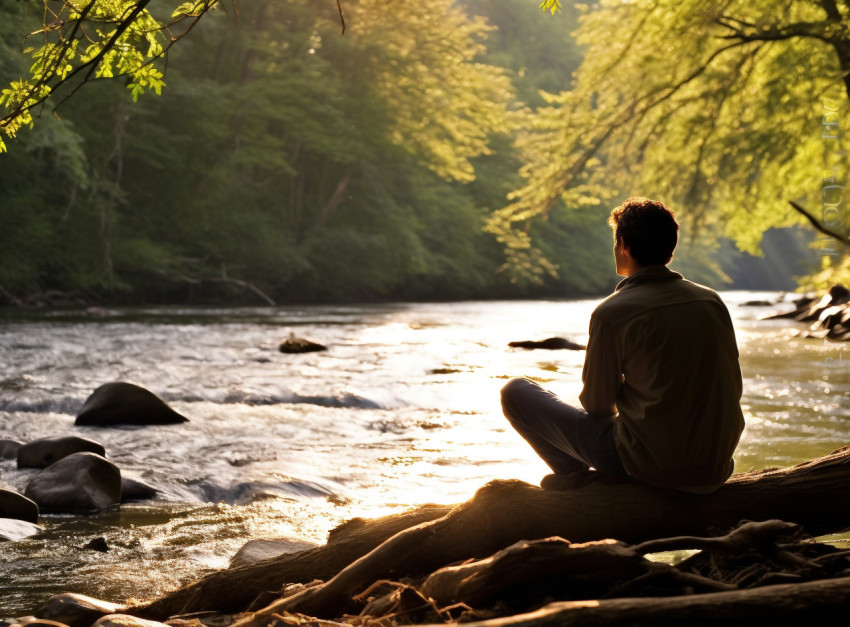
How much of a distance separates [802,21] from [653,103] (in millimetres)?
2796

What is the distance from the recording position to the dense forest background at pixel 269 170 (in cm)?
2516

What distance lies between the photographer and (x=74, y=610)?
359 cm

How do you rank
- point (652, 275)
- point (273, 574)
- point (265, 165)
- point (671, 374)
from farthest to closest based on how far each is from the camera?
point (265, 165) → point (273, 574) → point (652, 275) → point (671, 374)

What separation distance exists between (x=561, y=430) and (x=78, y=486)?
3316 millimetres

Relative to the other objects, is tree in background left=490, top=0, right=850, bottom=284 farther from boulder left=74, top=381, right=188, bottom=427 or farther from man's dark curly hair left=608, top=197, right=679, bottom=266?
man's dark curly hair left=608, top=197, right=679, bottom=266

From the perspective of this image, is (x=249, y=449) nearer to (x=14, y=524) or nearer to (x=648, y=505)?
(x=14, y=524)

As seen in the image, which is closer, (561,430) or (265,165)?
(561,430)

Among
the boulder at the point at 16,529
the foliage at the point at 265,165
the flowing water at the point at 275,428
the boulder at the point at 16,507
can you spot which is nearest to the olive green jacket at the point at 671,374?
the flowing water at the point at 275,428

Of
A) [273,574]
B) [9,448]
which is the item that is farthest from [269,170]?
[273,574]

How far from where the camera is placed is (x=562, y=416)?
12.4ft

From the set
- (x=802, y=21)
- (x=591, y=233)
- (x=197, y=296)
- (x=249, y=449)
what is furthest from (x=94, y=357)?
(x=591, y=233)

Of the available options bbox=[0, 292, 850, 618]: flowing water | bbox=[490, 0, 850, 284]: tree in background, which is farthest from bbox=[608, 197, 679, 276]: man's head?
bbox=[490, 0, 850, 284]: tree in background

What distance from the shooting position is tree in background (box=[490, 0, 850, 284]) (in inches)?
678

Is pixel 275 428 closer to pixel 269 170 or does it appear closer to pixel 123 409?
pixel 123 409
